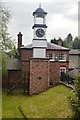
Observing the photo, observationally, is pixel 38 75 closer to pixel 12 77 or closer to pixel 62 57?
pixel 12 77

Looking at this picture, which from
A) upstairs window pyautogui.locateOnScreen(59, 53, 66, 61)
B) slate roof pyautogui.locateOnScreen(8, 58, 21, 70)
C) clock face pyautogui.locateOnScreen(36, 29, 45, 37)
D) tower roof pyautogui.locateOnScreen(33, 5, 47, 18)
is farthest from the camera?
A: upstairs window pyautogui.locateOnScreen(59, 53, 66, 61)

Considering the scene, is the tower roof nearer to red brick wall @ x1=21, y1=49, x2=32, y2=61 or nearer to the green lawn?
red brick wall @ x1=21, y1=49, x2=32, y2=61

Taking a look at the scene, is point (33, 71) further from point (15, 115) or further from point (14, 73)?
point (15, 115)

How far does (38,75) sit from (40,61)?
1.66 m

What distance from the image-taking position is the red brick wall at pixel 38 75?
3806cm

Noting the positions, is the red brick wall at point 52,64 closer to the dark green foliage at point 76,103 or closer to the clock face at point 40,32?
the clock face at point 40,32

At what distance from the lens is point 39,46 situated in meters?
41.4

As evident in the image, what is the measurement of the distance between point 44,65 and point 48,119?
1740 centimetres

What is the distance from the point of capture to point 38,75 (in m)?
38.2

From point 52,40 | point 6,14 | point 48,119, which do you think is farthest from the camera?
point 52,40

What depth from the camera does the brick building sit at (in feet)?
125

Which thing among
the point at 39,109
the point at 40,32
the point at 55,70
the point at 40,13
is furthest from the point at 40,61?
the point at 39,109

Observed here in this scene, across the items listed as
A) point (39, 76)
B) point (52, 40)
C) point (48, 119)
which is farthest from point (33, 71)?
point (52, 40)

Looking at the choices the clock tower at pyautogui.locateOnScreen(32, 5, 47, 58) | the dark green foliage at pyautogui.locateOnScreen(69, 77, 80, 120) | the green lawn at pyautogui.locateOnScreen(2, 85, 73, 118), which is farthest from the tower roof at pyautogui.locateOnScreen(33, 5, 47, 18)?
the dark green foliage at pyautogui.locateOnScreen(69, 77, 80, 120)
